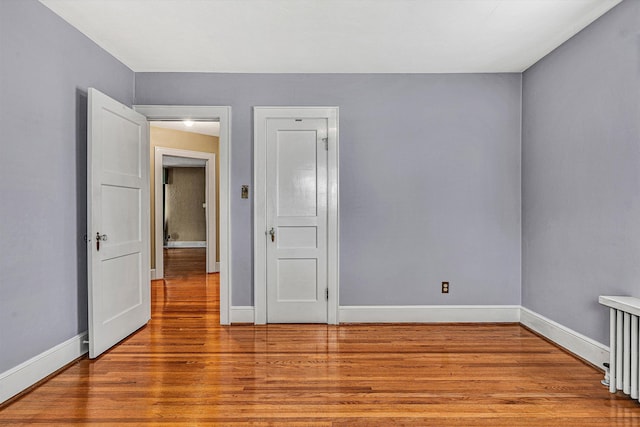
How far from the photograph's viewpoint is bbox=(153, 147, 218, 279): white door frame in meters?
6.30

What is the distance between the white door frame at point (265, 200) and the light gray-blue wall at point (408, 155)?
2.9 inches

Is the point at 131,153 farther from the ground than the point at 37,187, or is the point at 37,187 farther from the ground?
the point at 131,153

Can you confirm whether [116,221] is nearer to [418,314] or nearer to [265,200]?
[265,200]

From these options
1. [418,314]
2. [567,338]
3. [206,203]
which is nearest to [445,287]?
A: [418,314]

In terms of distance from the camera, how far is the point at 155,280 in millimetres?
6207

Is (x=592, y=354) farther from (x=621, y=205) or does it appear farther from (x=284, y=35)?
(x=284, y=35)

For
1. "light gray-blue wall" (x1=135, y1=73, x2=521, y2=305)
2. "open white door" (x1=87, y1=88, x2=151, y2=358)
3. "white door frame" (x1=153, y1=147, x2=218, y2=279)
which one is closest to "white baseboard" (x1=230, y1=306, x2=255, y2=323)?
"light gray-blue wall" (x1=135, y1=73, x2=521, y2=305)

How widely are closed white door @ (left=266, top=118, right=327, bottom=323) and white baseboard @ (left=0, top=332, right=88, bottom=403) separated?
5.32 ft

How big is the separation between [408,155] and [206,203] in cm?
417

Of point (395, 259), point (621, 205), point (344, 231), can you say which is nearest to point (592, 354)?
point (621, 205)

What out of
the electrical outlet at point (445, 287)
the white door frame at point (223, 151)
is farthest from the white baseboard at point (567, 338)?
the white door frame at point (223, 151)

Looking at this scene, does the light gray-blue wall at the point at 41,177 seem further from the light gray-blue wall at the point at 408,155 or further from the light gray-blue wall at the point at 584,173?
the light gray-blue wall at the point at 584,173

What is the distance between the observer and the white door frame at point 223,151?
3.79 metres

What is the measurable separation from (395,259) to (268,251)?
127 centimetres
